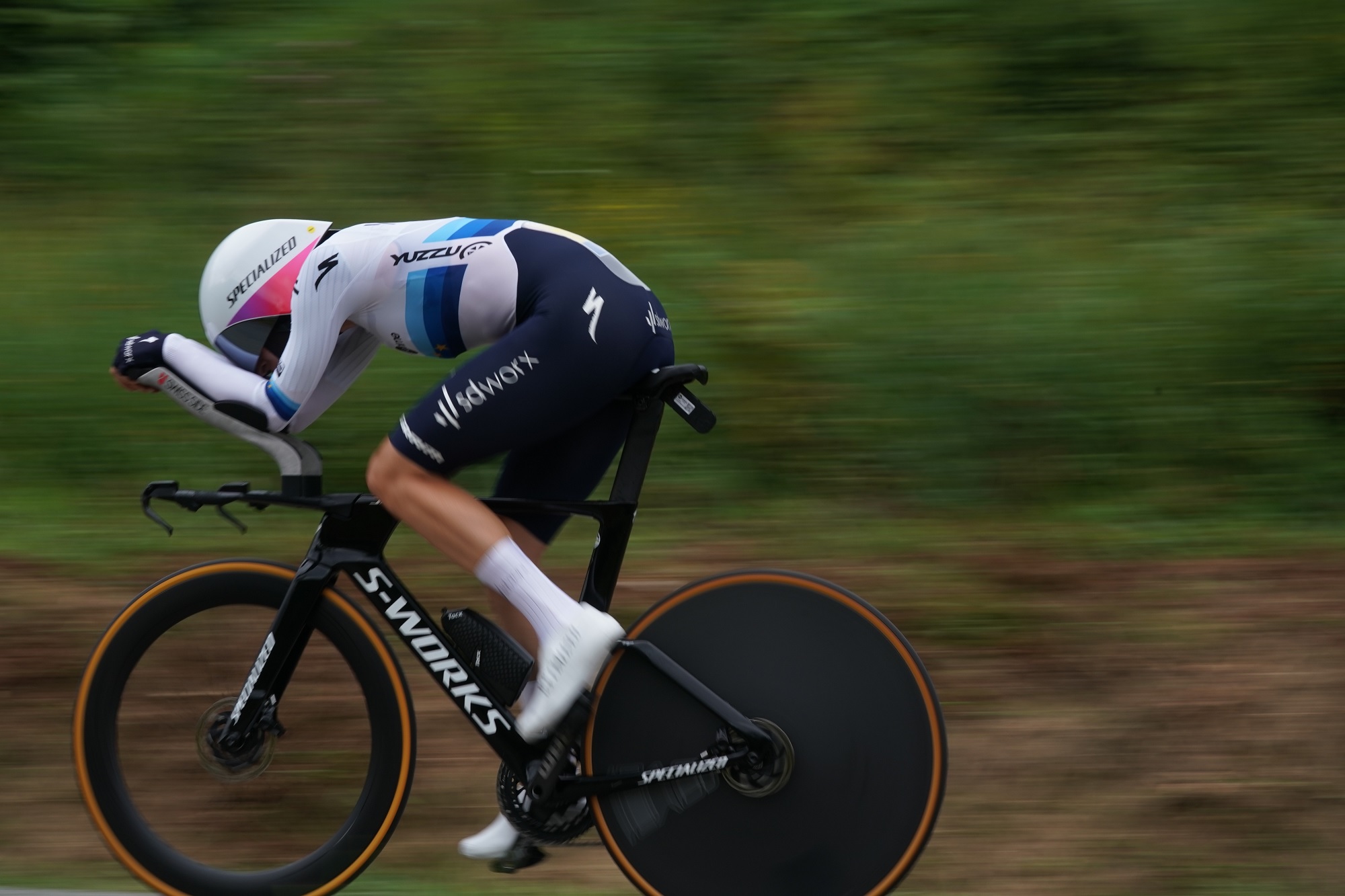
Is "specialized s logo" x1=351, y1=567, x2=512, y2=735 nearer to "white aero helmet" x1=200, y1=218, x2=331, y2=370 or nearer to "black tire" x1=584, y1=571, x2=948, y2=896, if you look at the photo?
"black tire" x1=584, y1=571, x2=948, y2=896

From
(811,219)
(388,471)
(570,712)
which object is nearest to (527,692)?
(570,712)

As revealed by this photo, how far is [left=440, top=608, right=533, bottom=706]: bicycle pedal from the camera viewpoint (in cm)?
316

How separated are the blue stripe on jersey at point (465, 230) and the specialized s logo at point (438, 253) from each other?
0.09ft

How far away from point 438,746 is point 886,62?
13.7ft

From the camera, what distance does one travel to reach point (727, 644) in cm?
313

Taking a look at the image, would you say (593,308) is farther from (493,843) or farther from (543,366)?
(493,843)

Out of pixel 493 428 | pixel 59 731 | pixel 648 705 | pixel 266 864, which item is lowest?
pixel 59 731

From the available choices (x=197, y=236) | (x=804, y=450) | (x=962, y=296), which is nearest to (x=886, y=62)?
(x=962, y=296)

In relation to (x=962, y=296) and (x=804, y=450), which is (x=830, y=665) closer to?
(x=804, y=450)

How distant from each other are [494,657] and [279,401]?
0.77 metres

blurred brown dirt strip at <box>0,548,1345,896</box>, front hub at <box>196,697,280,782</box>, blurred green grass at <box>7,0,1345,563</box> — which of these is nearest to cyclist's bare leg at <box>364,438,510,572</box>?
front hub at <box>196,697,280,782</box>

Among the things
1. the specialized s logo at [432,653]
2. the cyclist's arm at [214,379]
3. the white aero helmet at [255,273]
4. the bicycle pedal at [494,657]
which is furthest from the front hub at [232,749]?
the white aero helmet at [255,273]

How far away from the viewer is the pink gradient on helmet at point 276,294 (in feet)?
9.91

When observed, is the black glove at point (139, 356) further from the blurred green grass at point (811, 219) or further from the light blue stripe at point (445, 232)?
the blurred green grass at point (811, 219)
